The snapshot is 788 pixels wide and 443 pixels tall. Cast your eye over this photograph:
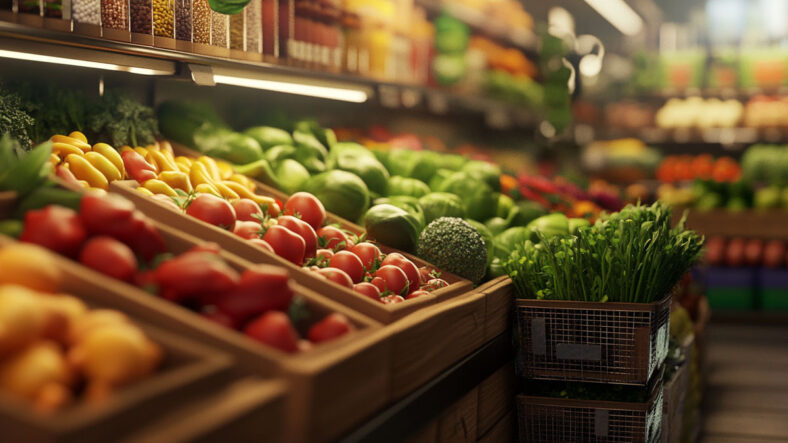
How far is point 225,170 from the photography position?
2740mm

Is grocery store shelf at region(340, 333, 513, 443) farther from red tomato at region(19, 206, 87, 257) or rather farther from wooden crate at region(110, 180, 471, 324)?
red tomato at region(19, 206, 87, 257)

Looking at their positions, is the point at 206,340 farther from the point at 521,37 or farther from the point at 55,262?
the point at 521,37

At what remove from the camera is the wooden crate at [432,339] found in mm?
1578

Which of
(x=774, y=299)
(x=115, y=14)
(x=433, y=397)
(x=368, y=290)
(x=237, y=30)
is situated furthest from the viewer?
(x=774, y=299)

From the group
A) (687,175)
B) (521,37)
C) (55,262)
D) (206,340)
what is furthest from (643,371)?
(687,175)

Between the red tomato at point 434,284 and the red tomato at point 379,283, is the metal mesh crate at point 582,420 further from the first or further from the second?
the red tomato at point 379,283

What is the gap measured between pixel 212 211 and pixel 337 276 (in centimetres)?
36

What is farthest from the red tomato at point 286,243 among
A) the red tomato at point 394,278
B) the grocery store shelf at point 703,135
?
the grocery store shelf at point 703,135

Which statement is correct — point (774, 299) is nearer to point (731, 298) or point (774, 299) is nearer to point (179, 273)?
point (731, 298)

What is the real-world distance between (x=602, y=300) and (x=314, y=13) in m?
1.81

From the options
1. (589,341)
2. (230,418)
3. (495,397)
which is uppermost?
(230,418)

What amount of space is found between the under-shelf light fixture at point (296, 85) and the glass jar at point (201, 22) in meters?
0.12

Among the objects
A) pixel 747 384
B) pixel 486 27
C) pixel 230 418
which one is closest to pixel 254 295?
pixel 230 418

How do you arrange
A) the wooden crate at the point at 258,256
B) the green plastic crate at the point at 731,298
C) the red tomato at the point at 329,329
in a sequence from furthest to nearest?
the green plastic crate at the point at 731,298, the wooden crate at the point at 258,256, the red tomato at the point at 329,329
